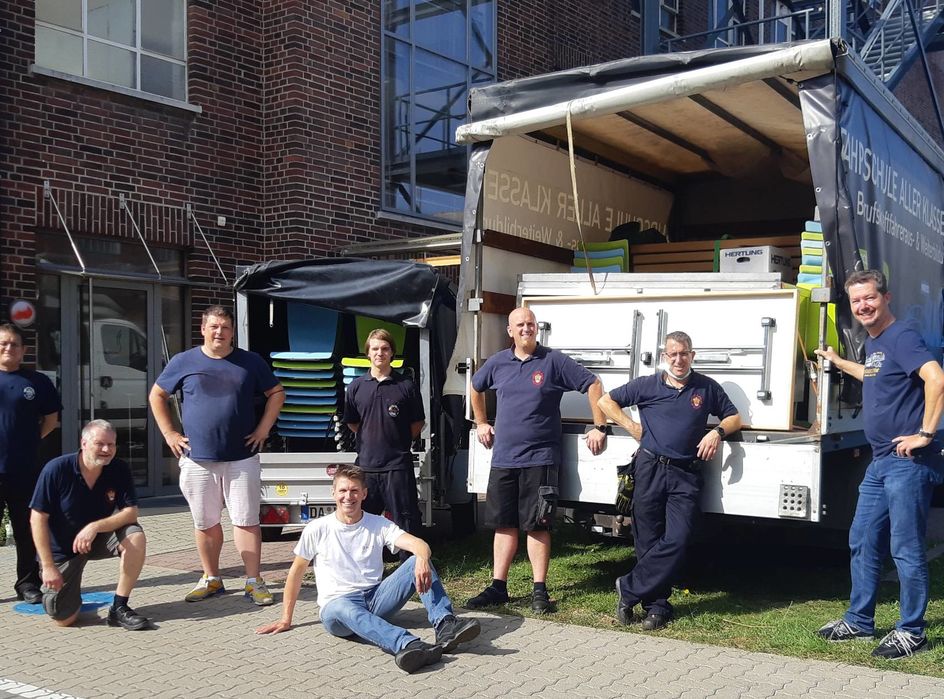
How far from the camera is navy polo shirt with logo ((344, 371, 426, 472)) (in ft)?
22.1

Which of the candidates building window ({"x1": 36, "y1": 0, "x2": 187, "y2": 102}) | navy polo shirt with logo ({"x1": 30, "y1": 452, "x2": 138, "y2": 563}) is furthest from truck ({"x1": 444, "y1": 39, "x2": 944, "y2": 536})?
building window ({"x1": 36, "y1": 0, "x2": 187, "y2": 102})

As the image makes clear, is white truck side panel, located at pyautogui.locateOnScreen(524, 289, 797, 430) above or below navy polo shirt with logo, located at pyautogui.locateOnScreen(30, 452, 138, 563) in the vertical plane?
above

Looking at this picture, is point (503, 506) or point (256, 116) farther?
point (256, 116)

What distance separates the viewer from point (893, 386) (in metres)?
5.29

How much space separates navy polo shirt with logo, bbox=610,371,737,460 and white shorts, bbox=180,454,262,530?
238 centimetres

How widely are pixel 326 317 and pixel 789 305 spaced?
347 centimetres

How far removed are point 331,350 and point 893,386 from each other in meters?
3.97

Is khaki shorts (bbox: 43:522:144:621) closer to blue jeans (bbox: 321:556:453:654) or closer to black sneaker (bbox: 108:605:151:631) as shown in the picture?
black sneaker (bbox: 108:605:151:631)

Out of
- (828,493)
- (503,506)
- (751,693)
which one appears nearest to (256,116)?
(503,506)

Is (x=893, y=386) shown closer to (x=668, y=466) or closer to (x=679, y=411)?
(x=679, y=411)

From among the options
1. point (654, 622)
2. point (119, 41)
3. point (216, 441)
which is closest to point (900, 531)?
point (654, 622)

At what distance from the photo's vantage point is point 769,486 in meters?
5.66

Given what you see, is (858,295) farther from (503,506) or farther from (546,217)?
(546,217)

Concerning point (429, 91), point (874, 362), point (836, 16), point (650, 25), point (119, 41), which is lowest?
point (874, 362)
